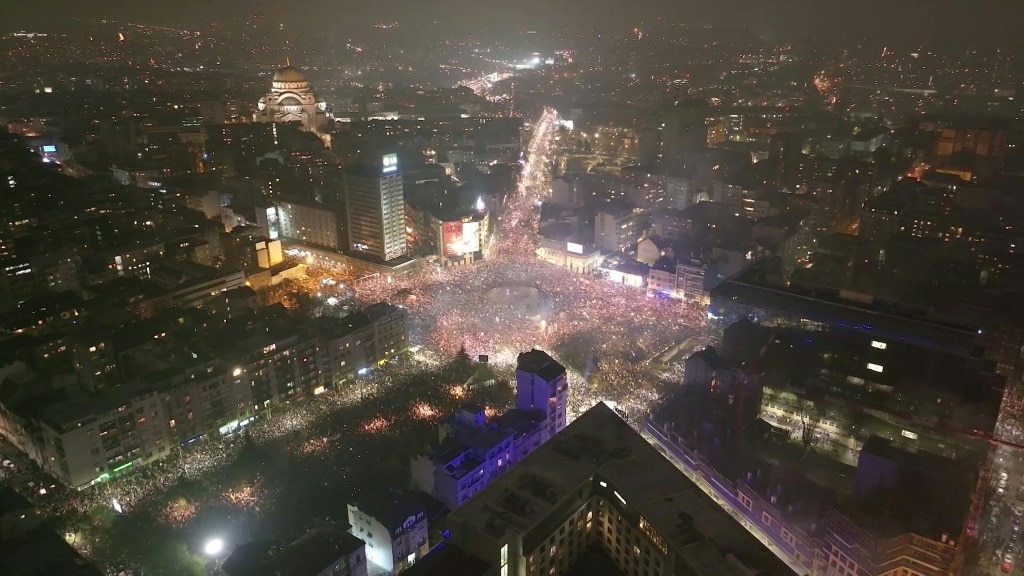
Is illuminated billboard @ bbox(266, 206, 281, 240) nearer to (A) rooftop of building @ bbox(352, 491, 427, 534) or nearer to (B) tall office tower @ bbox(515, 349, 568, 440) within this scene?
(B) tall office tower @ bbox(515, 349, 568, 440)

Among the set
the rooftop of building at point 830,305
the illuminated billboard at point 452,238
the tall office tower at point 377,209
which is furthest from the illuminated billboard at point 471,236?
the rooftop of building at point 830,305

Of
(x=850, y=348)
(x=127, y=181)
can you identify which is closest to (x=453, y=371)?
(x=850, y=348)

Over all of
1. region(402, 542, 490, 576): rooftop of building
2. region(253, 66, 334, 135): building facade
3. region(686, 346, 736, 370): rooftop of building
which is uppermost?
region(253, 66, 334, 135): building facade

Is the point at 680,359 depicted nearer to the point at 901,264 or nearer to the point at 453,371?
the point at 453,371

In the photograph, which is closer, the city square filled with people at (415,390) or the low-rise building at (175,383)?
the city square filled with people at (415,390)

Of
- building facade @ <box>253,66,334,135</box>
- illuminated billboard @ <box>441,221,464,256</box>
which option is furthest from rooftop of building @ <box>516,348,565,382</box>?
building facade @ <box>253,66,334,135</box>

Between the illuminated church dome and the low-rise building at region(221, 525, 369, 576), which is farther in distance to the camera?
the illuminated church dome

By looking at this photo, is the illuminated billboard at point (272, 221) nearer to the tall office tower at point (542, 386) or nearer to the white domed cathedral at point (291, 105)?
the tall office tower at point (542, 386)
